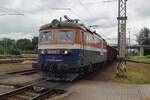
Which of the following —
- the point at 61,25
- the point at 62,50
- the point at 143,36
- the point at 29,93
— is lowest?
the point at 29,93

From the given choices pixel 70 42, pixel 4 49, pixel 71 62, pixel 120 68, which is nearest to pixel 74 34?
pixel 70 42

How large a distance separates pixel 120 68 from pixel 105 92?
765cm

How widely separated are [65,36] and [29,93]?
466 centimetres

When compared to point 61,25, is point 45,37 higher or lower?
lower

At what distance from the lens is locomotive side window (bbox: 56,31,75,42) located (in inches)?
631

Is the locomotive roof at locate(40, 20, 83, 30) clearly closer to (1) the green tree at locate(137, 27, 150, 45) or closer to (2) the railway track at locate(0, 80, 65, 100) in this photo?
(2) the railway track at locate(0, 80, 65, 100)

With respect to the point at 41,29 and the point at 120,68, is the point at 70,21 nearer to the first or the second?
→ the point at 41,29

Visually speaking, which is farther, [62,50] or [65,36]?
[65,36]

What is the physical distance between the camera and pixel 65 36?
16.1 m

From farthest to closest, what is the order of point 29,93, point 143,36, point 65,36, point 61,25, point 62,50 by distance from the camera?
point 143,36 < point 61,25 < point 65,36 < point 62,50 < point 29,93

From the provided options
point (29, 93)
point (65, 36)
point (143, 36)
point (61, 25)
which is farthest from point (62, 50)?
point (143, 36)

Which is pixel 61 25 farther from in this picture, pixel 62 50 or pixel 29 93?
pixel 29 93

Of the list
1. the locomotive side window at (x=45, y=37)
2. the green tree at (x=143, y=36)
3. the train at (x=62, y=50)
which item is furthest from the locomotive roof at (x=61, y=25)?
the green tree at (x=143, y=36)

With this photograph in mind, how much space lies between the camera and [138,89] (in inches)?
569
